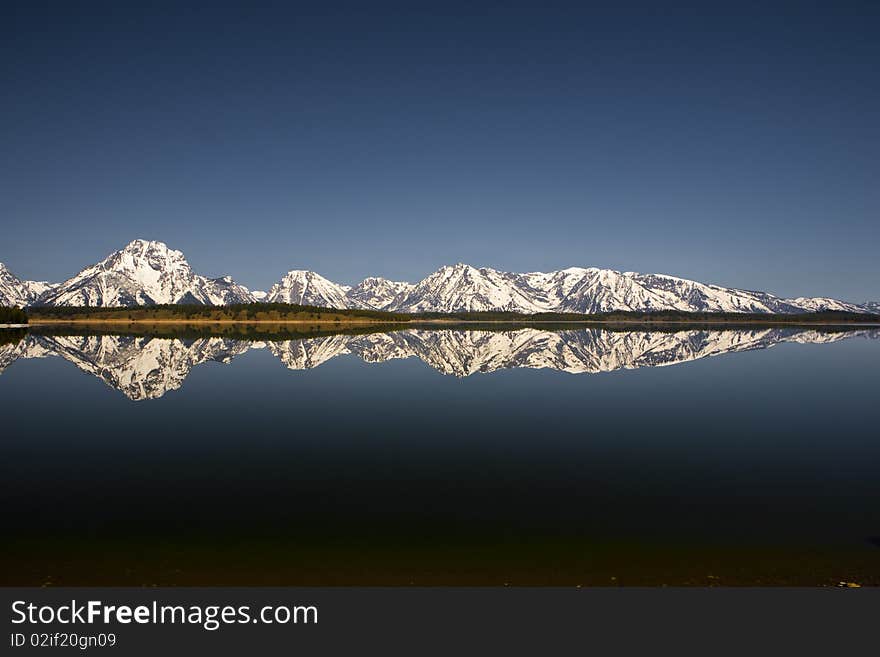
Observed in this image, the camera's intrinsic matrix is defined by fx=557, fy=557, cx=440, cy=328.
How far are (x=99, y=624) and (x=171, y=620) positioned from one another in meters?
1.40

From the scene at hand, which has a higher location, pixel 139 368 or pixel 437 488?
pixel 139 368

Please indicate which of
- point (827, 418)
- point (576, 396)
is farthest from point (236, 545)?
point (827, 418)

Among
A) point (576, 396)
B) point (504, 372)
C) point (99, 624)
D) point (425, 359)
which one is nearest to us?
point (99, 624)

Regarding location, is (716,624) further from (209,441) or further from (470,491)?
(209,441)

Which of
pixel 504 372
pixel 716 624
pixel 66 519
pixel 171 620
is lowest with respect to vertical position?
pixel 716 624

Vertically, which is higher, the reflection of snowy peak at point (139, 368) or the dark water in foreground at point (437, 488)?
the reflection of snowy peak at point (139, 368)

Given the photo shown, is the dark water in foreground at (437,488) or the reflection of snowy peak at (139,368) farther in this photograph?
the reflection of snowy peak at (139,368)

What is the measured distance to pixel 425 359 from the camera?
79.1 metres

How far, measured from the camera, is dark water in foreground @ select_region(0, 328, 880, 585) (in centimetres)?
1358

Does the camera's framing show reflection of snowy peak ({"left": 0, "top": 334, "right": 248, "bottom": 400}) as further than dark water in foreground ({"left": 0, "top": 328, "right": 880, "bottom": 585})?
Yes

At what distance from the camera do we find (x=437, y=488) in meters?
19.6

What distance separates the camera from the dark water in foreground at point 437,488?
13.6m

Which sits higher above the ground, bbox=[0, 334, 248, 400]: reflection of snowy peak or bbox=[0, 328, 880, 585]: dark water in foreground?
bbox=[0, 334, 248, 400]: reflection of snowy peak

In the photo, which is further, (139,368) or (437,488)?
(139,368)
